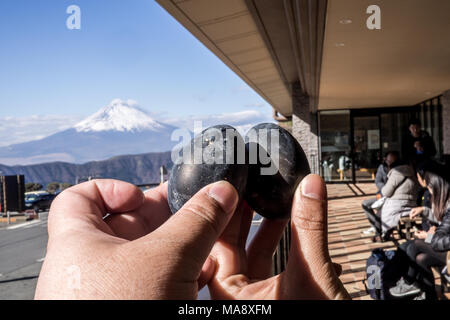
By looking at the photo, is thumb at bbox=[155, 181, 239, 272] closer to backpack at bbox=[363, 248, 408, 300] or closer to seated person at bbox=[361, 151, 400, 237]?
backpack at bbox=[363, 248, 408, 300]

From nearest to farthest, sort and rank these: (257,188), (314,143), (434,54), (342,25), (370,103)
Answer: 1. (257,188)
2. (342,25)
3. (434,54)
4. (370,103)
5. (314,143)

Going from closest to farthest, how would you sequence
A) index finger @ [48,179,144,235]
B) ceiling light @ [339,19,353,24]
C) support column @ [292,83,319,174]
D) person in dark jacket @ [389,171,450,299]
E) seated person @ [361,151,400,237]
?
index finger @ [48,179,144,235], person in dark jacket @ [389,171,450,299], ceiling light @ [339,19,353,24], seated person @ [361,151,400,237], support column @ [292,83,319,174]

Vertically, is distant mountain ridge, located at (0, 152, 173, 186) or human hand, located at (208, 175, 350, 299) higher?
human hand, located at (208, 175, 350, 299)

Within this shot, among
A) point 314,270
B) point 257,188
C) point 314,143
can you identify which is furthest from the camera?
point 314,143

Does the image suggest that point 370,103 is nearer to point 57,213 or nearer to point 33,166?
point 57,213

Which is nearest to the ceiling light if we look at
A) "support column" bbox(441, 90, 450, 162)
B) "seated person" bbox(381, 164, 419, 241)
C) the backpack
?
"seated person" bbox(381, 164, 419, 241)

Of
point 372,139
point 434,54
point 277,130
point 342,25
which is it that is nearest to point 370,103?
point 372,139

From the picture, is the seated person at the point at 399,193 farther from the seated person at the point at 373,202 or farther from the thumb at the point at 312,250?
the thumb at the point at 312,250

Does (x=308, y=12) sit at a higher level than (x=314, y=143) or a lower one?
higher
